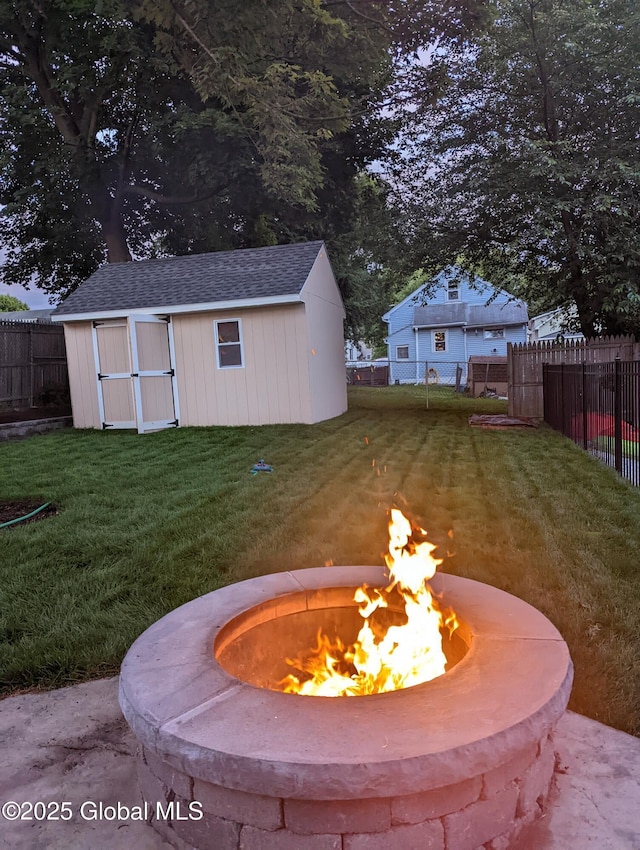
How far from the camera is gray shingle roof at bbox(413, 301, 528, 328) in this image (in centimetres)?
3173

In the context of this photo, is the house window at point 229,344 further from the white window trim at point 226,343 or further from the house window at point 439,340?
the house window at point 439,340

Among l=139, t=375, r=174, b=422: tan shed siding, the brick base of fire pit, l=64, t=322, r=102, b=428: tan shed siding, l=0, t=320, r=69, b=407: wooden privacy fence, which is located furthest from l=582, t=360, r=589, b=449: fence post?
l=0, t=320, r=69, b=407: wooden privacy fence

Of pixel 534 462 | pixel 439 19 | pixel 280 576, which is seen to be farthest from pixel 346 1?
pixel 280 576

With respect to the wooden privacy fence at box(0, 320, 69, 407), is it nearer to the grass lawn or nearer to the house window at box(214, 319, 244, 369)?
the house window at box(214, 319, 244, 369)

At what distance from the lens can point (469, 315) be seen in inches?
1293

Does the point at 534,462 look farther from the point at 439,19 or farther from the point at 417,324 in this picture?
the point at 417,324

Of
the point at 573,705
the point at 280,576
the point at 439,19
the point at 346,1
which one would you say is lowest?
the point at 573,705

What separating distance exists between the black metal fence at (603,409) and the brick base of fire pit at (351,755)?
5471 millimetres

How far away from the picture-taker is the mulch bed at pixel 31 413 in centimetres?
1251

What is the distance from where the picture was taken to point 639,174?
1184 centimetres

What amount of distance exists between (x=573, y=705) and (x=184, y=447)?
8132mm

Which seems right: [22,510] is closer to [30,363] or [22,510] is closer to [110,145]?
[30,363]

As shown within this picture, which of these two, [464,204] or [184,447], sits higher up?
[464,204]

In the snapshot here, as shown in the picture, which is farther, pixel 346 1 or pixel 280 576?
pixel 346 1
